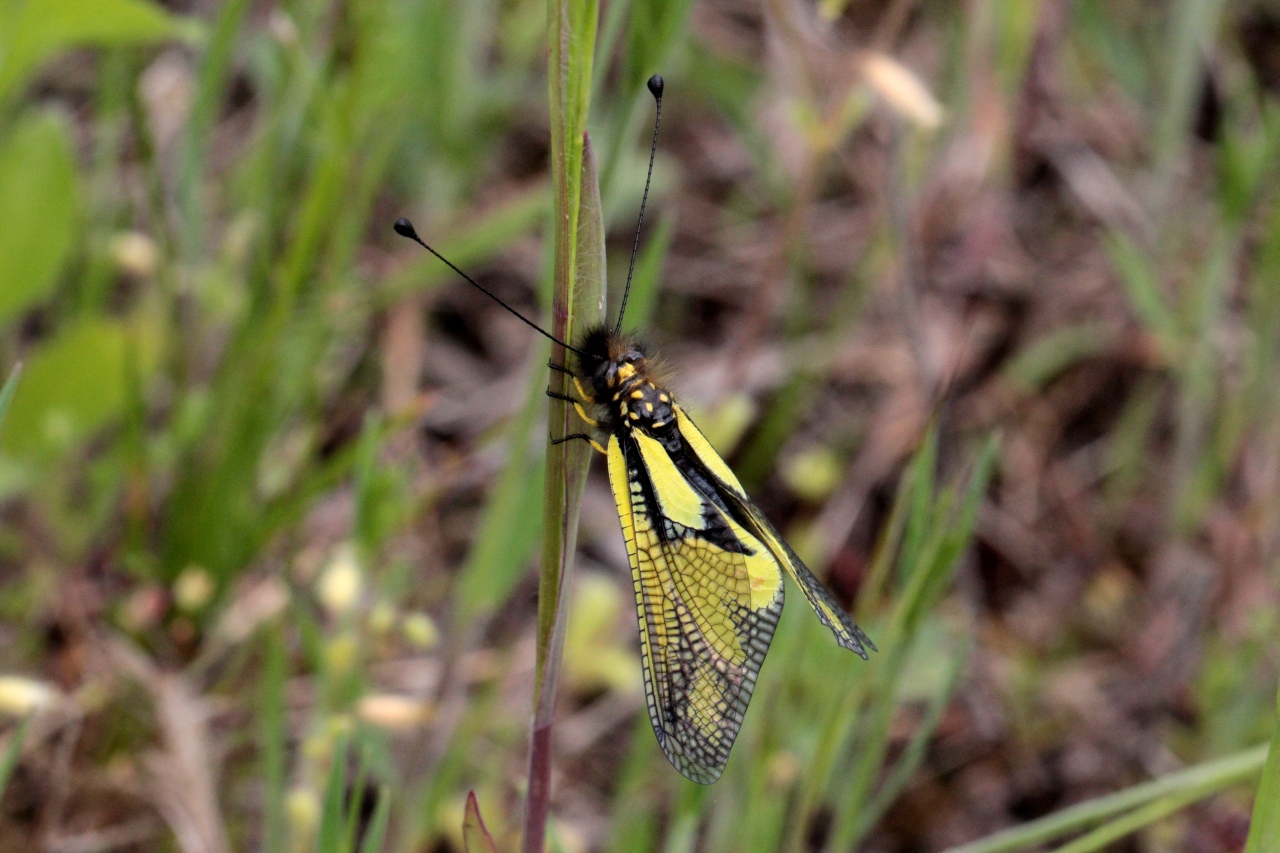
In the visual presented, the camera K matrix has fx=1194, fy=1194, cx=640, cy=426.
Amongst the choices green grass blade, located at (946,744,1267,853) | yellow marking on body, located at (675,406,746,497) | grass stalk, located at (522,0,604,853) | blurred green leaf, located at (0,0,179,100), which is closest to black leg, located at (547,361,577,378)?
grass stalk, located at (522,0,604,853)

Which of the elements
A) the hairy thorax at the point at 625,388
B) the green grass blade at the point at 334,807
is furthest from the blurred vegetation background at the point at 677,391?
the hairy thorax at the point at 625,388

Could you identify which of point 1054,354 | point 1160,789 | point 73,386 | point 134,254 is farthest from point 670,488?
point 1054,354

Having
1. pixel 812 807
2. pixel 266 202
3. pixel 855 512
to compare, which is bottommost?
pixel 812 807

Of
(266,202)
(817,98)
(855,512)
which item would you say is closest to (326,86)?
(266,202)

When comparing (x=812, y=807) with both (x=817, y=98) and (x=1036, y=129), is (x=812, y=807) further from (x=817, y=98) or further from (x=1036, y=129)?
(x=1036, y=129)

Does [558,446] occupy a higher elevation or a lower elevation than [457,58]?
lower
